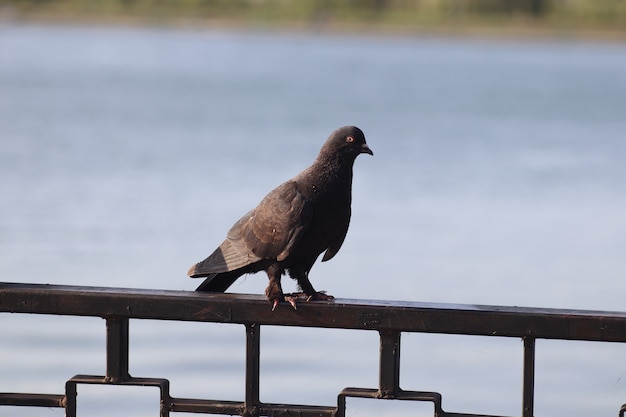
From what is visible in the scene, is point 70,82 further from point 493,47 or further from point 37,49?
point 493,47

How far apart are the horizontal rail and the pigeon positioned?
583 mm

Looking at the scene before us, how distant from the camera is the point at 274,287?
3824mm

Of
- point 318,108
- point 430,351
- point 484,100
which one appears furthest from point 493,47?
point 430,351

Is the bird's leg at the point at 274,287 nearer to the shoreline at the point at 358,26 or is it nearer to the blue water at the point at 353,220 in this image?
the blue water at the point at 353,220

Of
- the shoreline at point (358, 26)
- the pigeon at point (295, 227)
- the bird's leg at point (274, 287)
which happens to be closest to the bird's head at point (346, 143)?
the pigeon at point (295, 227)

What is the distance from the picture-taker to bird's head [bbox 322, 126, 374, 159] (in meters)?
4.04

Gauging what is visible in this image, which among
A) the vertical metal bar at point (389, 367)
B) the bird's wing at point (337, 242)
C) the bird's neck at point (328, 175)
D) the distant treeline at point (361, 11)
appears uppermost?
the distant treeline at point (361, 11)

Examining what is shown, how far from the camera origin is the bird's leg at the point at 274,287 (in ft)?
11.2

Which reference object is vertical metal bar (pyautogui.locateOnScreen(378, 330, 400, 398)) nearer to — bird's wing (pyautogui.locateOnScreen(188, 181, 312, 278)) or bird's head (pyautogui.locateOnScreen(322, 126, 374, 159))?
bird's wing (pyautogui.locateOnScreen(188, 181, 312, 278))

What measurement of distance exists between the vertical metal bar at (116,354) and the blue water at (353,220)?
49cm

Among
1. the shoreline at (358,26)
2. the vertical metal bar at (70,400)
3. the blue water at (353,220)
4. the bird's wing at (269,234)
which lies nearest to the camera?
the vertical metal bar at (70,400)

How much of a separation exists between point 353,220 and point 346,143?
8.41 meters

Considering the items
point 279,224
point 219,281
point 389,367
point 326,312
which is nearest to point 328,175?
point 279,224

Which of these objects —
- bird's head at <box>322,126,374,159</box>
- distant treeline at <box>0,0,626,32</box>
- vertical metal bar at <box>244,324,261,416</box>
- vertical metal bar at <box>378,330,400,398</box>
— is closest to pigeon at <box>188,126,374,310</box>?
bird's head at <box>322,126,374,159</box>
